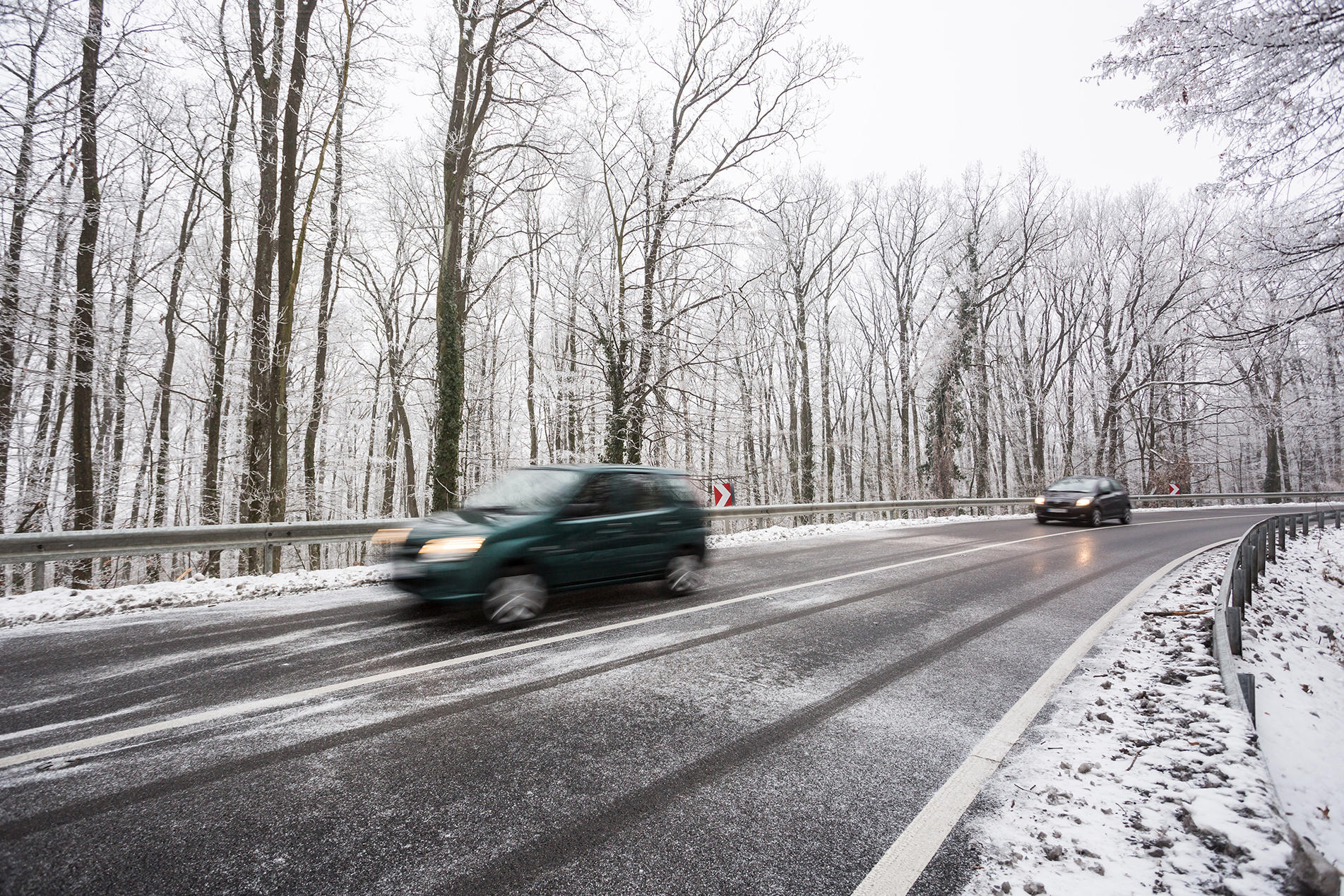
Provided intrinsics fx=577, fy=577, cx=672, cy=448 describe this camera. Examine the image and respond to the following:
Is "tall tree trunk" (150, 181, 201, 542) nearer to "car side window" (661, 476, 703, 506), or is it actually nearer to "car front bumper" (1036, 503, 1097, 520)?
"car side window" (661, 476, 703, 506)

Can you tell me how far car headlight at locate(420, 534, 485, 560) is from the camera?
5.38 m

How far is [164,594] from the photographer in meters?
6.72

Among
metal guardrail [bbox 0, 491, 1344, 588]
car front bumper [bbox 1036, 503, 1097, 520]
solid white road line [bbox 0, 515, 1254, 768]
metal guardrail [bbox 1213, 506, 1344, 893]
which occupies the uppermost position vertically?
metal guardrail [bbox 0, 491, 1344, 588]

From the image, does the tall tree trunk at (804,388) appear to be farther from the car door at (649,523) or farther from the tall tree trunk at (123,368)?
the tall tree trunk at (123,368)

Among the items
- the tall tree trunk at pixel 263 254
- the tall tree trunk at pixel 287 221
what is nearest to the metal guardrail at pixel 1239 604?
the tall tree trunk at pixel 263 254

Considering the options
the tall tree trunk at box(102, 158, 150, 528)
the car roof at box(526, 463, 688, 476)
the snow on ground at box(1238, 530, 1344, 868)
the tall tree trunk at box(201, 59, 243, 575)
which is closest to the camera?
the snow on ground at box(1238, 530, 1344, 868)


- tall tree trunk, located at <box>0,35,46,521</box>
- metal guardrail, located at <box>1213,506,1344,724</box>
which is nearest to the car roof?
metal guardrail, located at <box>1213,506,1344,724</box>

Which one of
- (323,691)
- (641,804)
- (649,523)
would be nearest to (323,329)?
(649,523)

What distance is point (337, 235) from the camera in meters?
16.6

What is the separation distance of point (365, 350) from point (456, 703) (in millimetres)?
24317

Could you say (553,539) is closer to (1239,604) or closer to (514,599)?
(514,599)

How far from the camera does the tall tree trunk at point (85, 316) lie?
33.2ft

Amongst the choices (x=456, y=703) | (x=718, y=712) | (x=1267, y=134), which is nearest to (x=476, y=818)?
(x=456, y=703)

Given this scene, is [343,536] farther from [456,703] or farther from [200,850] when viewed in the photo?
[200,850]
